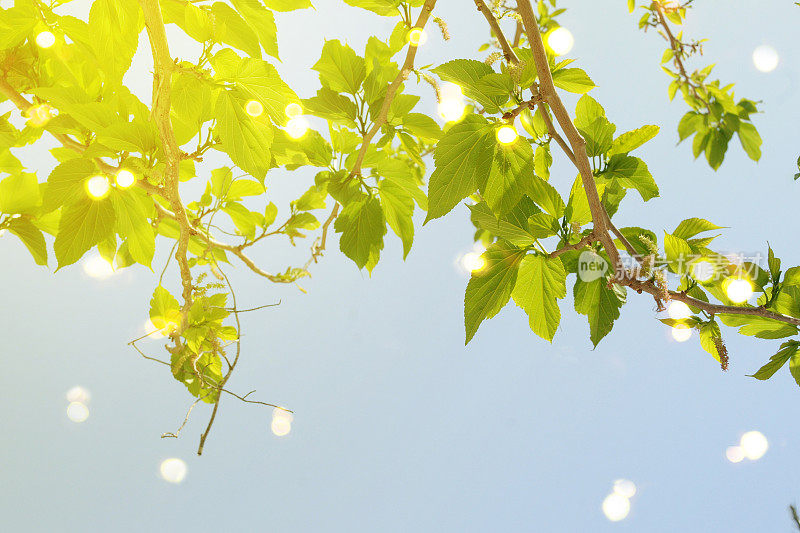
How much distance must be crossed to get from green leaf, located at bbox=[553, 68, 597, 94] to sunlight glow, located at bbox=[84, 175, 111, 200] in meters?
0.51

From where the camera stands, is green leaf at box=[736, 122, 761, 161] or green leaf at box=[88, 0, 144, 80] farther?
green leaf at box=[736, 122, 761, 161]

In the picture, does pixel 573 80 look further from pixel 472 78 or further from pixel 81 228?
pixel 81 228

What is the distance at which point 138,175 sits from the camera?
0.58 metres

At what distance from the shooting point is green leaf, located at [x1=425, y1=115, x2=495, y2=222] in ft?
1.45

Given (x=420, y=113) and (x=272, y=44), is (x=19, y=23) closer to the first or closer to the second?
(x=272, y=44)

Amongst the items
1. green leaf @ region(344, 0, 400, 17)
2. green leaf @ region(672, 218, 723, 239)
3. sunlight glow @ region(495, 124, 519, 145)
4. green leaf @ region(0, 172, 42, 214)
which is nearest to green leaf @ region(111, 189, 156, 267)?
green leaf @ region(0, 172, 42, 214)

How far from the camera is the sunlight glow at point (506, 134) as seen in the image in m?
0.44

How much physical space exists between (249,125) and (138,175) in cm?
15

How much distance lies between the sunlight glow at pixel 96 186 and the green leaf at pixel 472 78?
41 centimetres

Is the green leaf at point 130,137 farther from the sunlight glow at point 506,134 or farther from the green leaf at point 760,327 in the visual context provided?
the green leaf at point 760,327

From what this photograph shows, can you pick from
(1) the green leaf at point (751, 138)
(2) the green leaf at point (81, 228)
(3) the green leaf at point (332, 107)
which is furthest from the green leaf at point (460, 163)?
(1) the green leaf at point (751, 138)

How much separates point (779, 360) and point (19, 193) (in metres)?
0.93

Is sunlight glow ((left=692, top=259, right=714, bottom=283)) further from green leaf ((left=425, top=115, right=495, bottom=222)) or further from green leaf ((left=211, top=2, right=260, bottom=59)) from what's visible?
green leaf ((left=211, top=2, right=260, bottom=59))

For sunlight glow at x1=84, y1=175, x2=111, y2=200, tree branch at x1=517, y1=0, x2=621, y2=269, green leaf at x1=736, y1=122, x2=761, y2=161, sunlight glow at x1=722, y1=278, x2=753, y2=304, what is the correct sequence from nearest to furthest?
tree branch at x1=517, y1=0, x2=621, y2=269 → sunlight glow at x1=722, y1=278, x2=753, y2=304 → sunlight glow at x1=84, y1=175, x2=111, y2=200 → green leaf at x1=736, y1=122, x2=761, y2=161
